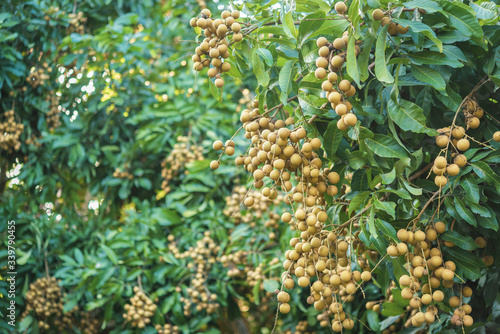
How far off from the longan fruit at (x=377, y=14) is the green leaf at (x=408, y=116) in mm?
159

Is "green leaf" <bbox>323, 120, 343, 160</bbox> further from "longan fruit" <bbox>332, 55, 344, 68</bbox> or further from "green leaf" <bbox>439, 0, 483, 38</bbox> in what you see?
"green leaf" <bbox>439, 0, 483, 38</bbox>

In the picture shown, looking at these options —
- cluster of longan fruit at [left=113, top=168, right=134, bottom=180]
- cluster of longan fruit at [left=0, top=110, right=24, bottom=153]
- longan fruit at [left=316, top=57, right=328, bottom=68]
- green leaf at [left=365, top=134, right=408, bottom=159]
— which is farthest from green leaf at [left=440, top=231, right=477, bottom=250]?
cluster of longan fruit at [left=0, top=110, right=24, bottom=153]

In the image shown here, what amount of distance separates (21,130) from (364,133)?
90.5 inches

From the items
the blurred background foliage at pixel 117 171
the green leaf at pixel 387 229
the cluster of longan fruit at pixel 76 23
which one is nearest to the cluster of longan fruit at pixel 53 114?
the blurred background foliage at pixel 117 171

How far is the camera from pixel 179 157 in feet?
8.40

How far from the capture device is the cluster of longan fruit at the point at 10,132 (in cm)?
255

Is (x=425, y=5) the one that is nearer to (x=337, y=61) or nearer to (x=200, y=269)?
(x=337, y=61)

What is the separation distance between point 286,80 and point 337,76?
12 cm

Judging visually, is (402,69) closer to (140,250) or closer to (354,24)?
(354,24)

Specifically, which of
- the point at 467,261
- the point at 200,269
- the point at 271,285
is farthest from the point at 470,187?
the point at 200,269

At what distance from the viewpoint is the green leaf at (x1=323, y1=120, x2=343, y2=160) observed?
0.96m

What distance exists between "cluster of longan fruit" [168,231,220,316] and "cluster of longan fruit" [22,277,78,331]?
0.64m

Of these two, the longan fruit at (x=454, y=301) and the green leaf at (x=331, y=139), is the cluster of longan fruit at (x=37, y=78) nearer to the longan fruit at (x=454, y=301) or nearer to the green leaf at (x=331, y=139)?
the green leaf at (x=331, y=139)

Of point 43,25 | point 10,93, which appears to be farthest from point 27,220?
point 43,25
